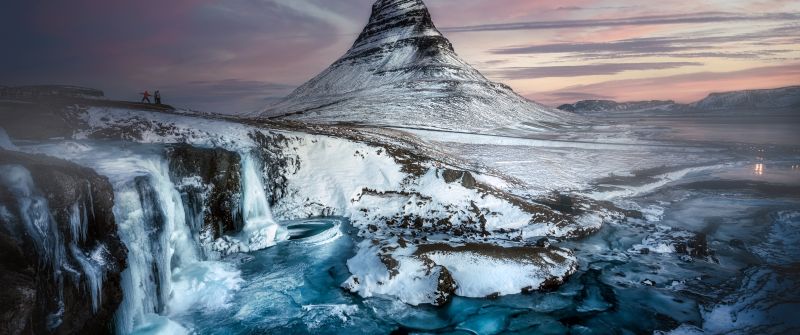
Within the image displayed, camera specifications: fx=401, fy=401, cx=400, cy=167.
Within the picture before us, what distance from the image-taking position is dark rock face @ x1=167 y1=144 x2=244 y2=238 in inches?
666

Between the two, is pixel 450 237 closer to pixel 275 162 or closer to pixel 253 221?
pixel 253 221

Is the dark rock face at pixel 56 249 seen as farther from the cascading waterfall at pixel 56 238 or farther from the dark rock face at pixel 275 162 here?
the dark rock face at pixel 275 162

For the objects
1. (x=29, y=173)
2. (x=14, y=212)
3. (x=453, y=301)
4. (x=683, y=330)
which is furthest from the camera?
(x=453, y=301)

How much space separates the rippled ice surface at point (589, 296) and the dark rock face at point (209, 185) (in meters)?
2.46

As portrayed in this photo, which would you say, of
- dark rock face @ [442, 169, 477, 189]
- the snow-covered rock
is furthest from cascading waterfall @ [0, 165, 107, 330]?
dark rock face @ [442, 169, 477, 189]

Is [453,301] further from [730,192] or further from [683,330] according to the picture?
[730,192]

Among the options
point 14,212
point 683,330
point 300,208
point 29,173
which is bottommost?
point 683,330

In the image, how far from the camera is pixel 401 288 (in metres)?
13.4

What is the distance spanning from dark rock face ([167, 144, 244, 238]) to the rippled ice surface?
2.46 meters

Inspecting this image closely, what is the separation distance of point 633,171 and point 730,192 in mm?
9394

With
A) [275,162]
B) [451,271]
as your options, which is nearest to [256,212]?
[275,162]

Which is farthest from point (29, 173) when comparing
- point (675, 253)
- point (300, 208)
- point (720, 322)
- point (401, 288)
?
point (675, 253)

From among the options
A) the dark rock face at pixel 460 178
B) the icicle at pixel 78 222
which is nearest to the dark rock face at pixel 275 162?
the dark rock face at pixel 460 178

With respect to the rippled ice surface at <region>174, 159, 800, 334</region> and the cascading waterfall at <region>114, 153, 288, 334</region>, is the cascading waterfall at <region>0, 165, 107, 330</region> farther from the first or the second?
the rippled ice surface at <region>174, 159, 800, 334</region>
